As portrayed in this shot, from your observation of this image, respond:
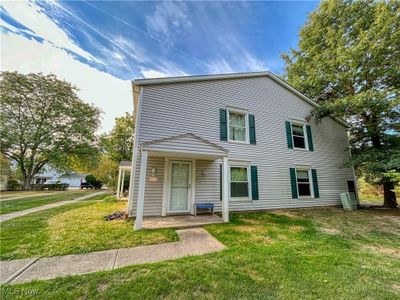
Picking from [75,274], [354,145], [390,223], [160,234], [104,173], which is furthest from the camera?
[104,173]

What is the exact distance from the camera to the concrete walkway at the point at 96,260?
107 inches

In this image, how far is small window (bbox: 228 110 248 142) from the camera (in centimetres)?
823

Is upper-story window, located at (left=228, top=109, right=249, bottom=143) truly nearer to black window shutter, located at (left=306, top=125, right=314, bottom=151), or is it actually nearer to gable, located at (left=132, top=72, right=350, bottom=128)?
gable, located at (left=132, top=72, right=350, bottom=128)

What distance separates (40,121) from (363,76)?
29197 mm

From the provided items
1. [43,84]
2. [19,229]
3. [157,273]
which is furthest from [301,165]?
[43,84]

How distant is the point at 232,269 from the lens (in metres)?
2.88

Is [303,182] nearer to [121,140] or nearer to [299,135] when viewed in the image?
[299,135]

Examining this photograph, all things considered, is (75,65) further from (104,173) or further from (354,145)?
(354,145)

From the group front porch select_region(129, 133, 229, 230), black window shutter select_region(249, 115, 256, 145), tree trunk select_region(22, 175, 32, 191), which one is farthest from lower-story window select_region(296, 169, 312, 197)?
tree trunk select_region(22, 175, 32, 191)

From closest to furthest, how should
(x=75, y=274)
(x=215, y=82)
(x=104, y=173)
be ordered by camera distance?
(x=75, y=274) < (x=215, y=82) < (x=104, y=173)

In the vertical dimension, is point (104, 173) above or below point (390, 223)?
above

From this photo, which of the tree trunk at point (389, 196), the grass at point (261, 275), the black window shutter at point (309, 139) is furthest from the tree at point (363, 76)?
the grass at point (261, 275)

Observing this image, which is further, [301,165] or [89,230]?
[301,165]

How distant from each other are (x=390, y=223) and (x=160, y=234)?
8.02 m
